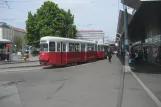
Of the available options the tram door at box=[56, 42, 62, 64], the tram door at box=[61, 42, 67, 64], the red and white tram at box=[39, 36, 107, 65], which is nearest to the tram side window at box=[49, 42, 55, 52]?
the red and white tram at box=[39, 36, 107, 65]

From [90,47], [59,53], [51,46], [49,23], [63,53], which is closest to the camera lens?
[51,46]

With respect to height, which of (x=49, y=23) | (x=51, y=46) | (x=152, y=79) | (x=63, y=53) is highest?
(x=49, y=23)

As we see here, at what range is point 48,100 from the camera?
10227 millimetres

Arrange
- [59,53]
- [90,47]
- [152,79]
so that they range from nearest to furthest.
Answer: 1. [152,79]
2. [59,53]
3. [90,47]

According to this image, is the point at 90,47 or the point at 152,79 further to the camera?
the point at 90,47

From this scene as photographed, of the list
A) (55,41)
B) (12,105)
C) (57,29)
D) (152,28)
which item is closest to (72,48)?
(55,41)

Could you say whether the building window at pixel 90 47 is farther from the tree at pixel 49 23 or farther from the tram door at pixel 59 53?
the tree at pixel 49 23

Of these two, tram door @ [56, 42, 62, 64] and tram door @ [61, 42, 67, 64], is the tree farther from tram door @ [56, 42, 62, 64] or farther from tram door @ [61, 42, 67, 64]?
tram door @ [56, 42, 62, 64]

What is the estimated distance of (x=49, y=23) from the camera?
67062 millimetres

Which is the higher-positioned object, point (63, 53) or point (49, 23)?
point (49, 23)

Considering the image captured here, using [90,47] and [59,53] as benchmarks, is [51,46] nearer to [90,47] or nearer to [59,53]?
[59,53]

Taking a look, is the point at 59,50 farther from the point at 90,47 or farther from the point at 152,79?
the point at 90,47

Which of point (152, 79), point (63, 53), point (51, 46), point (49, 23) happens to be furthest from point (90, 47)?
point (49, 23)

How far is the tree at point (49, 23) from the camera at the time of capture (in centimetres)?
6650
